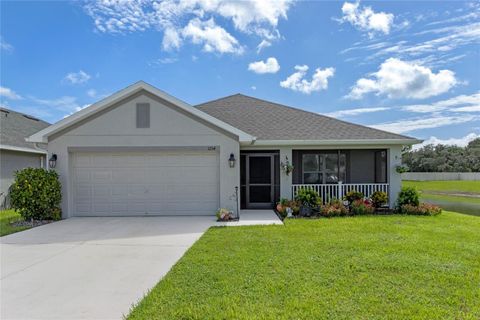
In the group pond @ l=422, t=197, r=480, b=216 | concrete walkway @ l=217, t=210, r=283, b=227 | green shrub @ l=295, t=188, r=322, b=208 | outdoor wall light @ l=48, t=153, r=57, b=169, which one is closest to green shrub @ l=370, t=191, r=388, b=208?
green shrub @ l=295, t=188, r=322, b=208

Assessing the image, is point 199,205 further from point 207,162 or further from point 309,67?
point 309,67

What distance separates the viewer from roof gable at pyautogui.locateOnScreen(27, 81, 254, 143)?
Answer: 33.7 ft

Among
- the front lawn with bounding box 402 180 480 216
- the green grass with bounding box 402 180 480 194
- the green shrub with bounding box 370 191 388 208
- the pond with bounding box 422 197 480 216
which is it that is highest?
the green shrub with bounding box 370 191 388 208

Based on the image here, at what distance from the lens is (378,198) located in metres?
11.1

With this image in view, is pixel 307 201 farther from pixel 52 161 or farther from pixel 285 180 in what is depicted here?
pixel 52 161

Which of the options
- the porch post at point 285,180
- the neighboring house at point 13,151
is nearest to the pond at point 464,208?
the porch post at point 285,180

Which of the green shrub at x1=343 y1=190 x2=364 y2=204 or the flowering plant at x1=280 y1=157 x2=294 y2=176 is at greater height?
the flowering plant at x1=280 y1=157 x2=294 y2=176

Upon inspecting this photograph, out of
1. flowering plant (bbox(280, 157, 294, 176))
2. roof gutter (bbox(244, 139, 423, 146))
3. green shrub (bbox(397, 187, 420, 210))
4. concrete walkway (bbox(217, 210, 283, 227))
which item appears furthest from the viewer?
flowering plant (bbox(280, 157, 294, 176))

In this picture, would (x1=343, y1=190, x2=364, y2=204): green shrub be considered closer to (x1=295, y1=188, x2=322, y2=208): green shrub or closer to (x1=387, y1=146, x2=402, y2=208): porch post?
(x1=295, y1=188, x2=322, y2=208): green shrub

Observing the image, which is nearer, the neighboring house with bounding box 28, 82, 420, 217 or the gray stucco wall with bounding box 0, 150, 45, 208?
the neighboring house with bounding box 28, 82, 420, 217

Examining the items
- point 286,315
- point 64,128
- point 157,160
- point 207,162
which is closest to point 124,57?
point 64,128

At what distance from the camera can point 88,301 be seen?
4051mm

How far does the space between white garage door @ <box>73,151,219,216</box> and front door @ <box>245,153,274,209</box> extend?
1979 mm

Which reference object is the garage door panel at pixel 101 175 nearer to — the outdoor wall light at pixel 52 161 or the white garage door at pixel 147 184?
the white garage door at pixel 147 184
